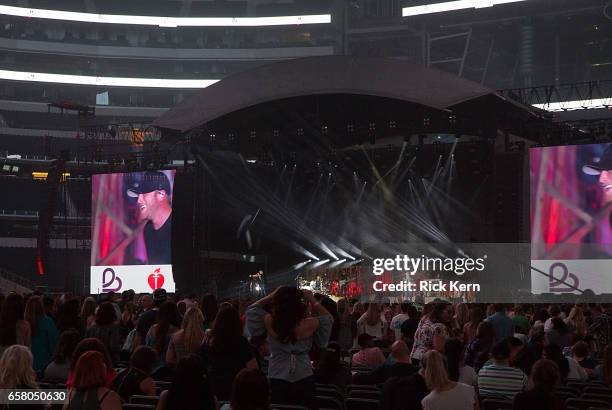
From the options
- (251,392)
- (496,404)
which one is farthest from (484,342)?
(251,392)

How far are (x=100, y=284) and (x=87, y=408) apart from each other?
2679cm

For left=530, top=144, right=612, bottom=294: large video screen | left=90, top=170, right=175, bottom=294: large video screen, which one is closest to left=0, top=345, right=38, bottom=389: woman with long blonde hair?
left=530, top=144, right=612, bottom=294: large video screen

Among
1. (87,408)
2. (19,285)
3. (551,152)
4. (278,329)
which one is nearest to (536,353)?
(278,329)

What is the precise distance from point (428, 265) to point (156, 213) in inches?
359

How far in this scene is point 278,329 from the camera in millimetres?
7082

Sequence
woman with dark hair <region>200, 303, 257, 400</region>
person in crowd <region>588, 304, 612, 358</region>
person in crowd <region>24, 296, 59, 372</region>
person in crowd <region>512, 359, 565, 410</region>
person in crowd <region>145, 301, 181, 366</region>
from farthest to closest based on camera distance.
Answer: person in crowd <region>588, 304, 612, 358</region> < person in crowd <region>24, 296, 59, 372</region> < person in crowd <region>145, 301, 181, 366</region> < woman with dark hair <region>200, 303, 257, 400</region> < person in crowd <region>512, 359, 565, 410</region>

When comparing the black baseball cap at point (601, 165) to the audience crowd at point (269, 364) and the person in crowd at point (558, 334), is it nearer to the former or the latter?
the person in crowd at point (558, 334)

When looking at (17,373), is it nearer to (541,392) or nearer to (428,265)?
(541,392)

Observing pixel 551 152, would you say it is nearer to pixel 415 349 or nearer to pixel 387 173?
pixel 387 173

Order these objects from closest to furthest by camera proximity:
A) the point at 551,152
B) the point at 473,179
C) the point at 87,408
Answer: the point at 87,408
the point at 551,152
the point at 473,179

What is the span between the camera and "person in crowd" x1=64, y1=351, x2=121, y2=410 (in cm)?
575

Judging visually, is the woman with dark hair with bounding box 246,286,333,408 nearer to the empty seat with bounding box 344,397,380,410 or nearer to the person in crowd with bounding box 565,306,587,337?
the empty seat with bounding box 344,397,380,410

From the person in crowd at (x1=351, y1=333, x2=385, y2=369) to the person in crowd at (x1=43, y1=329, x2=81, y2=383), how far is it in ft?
10.5

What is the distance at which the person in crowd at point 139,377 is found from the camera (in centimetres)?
716
